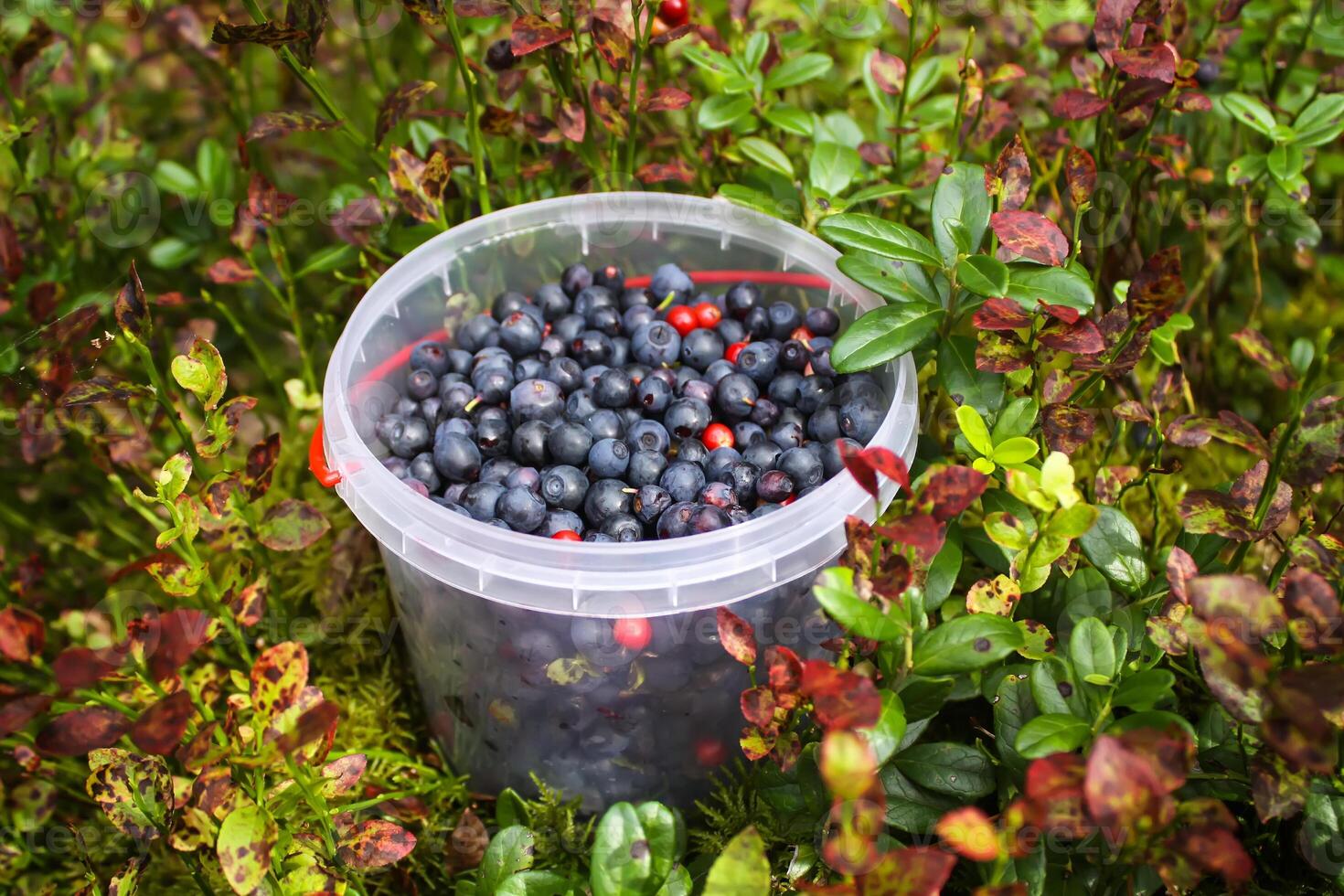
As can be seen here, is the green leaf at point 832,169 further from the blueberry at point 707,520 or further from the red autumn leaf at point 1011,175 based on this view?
the blueberry at point 707,520

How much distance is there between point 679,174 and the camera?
6.19 ft

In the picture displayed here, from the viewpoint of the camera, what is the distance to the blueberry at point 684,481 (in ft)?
5.12

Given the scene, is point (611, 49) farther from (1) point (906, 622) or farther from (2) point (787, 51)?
(1) point (906, 622)

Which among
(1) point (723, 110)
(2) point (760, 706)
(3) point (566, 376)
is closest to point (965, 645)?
(2) point (760, 706)

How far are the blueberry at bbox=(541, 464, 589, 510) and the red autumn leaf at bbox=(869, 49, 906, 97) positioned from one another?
91cm

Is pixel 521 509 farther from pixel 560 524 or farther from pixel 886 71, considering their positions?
pixel 886 71

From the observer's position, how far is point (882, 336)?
1464 millimetres

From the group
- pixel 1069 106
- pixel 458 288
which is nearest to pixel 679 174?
pixel 458 288

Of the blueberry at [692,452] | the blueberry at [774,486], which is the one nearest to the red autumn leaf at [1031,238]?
the blueberry at [774,486]

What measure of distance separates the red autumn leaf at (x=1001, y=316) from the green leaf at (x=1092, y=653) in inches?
15.1

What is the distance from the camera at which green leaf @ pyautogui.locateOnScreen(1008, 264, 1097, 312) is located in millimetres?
1367

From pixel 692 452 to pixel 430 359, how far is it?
0.51 meters

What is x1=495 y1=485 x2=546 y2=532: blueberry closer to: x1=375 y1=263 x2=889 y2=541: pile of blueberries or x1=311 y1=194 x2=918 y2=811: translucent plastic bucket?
x1=375 y1=263 x2=889 y2=541: pile of blueberries

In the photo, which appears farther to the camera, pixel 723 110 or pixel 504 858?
pixel 723 110
